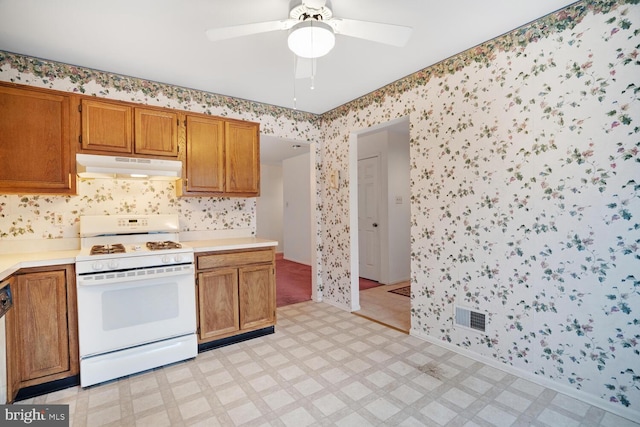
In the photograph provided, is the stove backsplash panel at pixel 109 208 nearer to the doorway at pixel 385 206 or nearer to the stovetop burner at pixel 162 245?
the stovetop burner at pixel 162 245

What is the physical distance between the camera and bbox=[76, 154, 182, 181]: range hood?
2422mm

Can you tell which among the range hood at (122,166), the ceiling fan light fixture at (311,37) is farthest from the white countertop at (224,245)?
the ceiling fan light fixture at (311,37)

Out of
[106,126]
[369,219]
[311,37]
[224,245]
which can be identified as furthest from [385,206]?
[106,126]

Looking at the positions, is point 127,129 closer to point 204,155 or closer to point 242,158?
point 204,155

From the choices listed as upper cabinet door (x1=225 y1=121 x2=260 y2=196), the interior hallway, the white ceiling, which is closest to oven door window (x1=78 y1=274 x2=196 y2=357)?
upper cabinet door (x1=225 y1=121 x2=260 y2=196)

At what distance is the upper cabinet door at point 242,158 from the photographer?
318 centimetres

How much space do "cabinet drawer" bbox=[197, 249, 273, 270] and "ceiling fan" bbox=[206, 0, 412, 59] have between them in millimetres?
1784

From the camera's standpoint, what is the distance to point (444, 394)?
80.9 inches

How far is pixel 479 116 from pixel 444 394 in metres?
2.10

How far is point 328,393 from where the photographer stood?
2086 mm

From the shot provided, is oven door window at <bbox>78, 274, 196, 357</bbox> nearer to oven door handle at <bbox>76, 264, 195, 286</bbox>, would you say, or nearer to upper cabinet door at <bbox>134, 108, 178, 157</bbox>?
oven door handle at <bbox>76, 264, 195, 286</bbox>

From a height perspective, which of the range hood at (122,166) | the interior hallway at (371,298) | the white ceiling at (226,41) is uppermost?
the white ceiling at (226,41)

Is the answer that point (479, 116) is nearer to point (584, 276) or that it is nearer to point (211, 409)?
point (584, 276)

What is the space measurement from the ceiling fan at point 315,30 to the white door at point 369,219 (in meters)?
3.52
